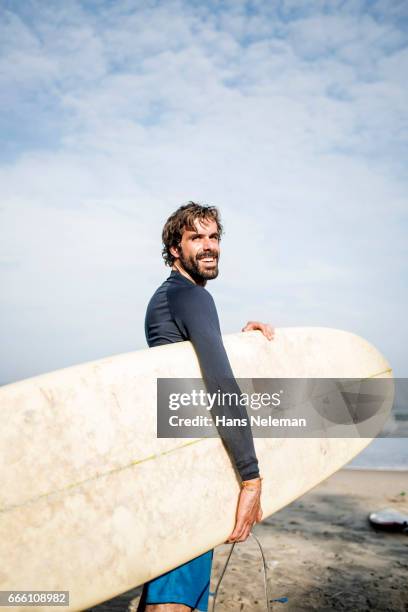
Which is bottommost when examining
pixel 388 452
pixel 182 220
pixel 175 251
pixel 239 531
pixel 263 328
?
pixel 388 452

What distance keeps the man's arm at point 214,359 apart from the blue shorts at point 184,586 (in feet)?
1.47

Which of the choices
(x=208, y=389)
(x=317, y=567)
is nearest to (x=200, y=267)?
(x=208, y=389)

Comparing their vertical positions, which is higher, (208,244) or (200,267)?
(208,244)

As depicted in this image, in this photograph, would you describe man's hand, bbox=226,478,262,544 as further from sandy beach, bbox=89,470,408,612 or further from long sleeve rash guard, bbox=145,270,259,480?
sandy beach, bbox=89,470,408,612

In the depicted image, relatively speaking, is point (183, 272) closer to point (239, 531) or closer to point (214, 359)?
point (214, 359)

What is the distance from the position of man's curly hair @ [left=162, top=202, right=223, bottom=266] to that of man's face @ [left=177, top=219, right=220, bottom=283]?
2 centimetres

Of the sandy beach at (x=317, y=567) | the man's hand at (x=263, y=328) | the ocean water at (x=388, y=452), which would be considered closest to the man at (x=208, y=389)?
the man's hand at (x=263, y=328)

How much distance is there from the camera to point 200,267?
1.84 m

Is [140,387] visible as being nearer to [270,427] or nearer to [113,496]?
[113,496]

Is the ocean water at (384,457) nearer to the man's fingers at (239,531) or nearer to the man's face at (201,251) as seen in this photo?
the man's fingers at (239,531)

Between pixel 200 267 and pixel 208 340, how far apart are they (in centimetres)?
48

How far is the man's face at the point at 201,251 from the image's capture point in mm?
1851

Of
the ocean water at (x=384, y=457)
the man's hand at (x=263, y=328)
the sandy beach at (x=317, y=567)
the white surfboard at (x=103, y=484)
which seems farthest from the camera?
the ocean water at (x=384, y=457)

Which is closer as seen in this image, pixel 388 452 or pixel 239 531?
pixel 239 531
